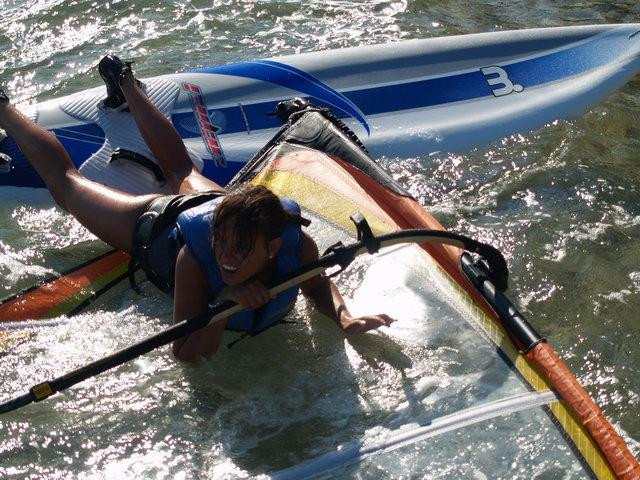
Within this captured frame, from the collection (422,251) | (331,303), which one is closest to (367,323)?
(331,303)

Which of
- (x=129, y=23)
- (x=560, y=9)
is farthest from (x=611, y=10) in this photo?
(x=129, y=23)

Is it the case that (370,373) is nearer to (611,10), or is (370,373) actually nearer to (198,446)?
(198,446)

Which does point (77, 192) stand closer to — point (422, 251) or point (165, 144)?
point (165, 144)

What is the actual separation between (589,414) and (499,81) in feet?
8.12

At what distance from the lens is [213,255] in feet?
8.13

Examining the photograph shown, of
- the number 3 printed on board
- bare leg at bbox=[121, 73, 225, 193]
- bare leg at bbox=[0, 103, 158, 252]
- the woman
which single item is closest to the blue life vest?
the woman

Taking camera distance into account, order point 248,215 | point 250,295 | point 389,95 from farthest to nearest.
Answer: point 389,95, point 250,295, point 248,215

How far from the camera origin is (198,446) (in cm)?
244

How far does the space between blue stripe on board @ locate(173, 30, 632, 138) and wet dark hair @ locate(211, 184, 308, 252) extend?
76.7 inches

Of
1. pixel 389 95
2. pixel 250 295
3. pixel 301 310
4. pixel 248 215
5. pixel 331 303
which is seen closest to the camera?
pixel 248 215

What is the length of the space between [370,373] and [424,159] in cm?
177

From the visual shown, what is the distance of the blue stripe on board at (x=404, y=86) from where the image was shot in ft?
13.7

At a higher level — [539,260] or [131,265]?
[131,265]

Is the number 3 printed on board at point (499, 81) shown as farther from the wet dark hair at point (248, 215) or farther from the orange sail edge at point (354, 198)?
the wet dark hair at point (248, 215)
